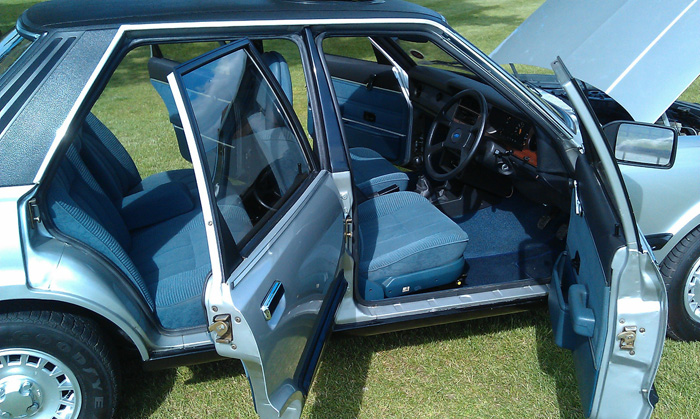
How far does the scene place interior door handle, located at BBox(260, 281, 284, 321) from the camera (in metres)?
1.94

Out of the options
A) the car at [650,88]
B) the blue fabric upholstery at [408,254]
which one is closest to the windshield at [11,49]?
the blue fabric upholstery at [408,254]

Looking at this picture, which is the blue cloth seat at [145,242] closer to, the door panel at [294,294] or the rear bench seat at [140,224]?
the rear bench seat at [140,224]

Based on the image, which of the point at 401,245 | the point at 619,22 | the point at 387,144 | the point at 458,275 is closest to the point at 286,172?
the point at 401,245

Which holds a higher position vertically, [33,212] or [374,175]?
[33,212]

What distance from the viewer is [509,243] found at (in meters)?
3.63

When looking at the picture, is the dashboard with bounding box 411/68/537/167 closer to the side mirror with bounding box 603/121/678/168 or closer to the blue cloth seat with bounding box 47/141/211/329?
the side mirror with bounding box 603/121/678/168

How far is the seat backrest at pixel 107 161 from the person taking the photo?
323cm

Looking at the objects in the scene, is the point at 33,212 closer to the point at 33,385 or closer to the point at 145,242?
the point at 33,385

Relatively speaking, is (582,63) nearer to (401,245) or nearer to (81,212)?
(401,245)

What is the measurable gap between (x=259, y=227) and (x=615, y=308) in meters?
1.28

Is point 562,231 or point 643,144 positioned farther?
point 562,231

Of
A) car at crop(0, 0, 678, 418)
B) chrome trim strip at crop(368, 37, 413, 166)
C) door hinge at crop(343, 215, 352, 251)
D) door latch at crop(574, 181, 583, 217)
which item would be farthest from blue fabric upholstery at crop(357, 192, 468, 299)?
chrome trim strip at crop(368, 37, 413, 166)

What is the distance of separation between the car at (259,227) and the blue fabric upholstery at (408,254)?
1 centimetres

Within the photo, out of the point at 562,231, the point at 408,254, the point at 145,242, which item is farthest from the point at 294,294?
the point at 562,231
